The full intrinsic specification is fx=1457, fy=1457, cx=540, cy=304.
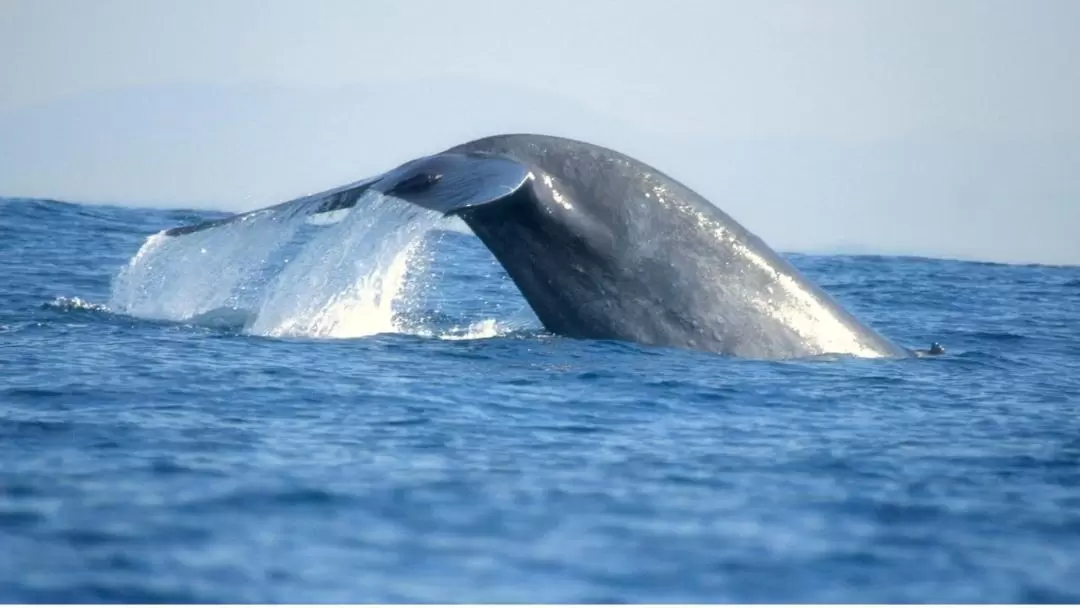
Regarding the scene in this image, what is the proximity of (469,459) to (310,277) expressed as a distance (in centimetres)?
443

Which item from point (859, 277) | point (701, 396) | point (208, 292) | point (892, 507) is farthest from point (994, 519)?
point (859, 277)

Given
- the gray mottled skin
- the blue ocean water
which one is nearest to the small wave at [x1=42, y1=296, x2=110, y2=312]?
the blue ocean water

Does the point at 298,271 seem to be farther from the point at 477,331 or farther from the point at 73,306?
the point at 73,306

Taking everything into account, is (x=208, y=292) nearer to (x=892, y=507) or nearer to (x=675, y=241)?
(x=675, y=241)

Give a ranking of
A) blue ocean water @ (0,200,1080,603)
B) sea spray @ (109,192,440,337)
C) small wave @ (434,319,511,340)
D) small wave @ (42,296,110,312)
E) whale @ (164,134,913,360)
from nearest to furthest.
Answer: blue ocean water @ (0,200,1080,603) → whale @ (164,134,913,360) → sea spray @ (109,192,440,337) → small wave @ (434,319,511,340) → small wave @ (42,296,110,312)

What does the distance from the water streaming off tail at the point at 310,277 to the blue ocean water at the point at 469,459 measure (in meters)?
0.04

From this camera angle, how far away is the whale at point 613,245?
11203mm

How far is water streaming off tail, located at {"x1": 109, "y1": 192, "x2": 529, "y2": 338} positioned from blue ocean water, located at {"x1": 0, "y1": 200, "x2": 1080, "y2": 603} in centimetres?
4

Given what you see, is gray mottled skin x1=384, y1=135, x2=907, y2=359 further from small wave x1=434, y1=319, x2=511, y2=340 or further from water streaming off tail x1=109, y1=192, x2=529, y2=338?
small wave x1=434, y1=319, x2=511, y2=340

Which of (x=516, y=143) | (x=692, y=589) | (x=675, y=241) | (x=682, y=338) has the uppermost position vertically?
(x=516, y=143)

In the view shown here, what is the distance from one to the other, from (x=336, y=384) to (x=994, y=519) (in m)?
5.00

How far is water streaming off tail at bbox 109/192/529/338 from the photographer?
1159cm

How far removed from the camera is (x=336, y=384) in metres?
10.9

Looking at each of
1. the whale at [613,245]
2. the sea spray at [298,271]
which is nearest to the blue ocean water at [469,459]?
the sea spray at [298,271]
